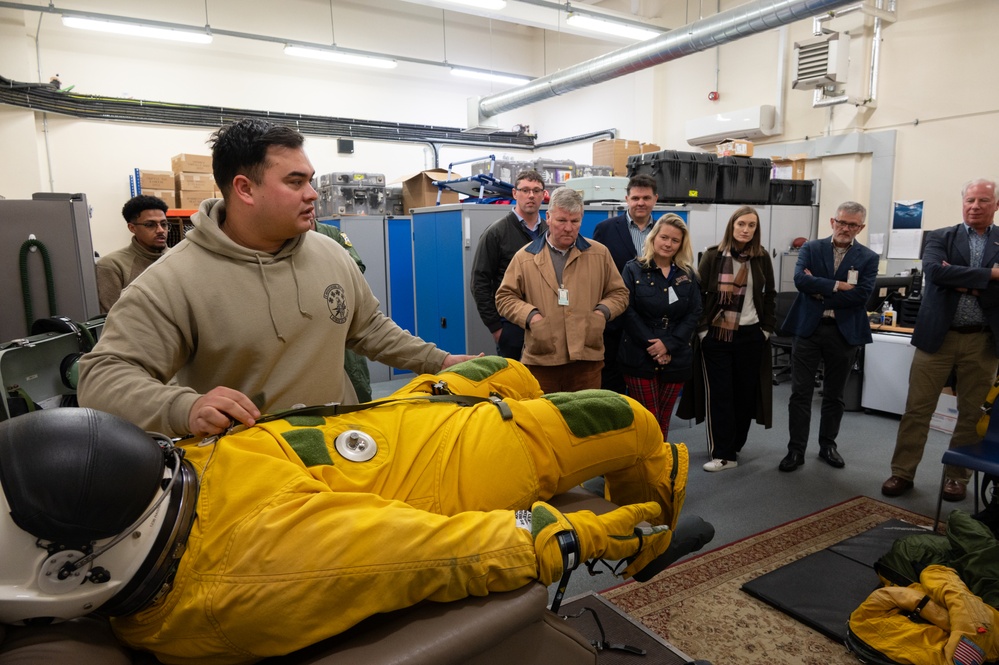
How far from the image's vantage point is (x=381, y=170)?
974 cm

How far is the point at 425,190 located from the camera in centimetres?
580

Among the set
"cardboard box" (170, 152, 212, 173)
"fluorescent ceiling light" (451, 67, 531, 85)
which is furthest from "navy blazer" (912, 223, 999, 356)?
"fluorescent ceiling light" (451, 67, 531, 85)

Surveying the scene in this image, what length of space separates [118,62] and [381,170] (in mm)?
3718

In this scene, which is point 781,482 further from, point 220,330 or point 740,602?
point 220,330

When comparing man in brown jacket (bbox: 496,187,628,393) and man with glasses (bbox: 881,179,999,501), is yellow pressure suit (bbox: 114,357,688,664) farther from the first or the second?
man with glasses (bbox: 881,179,999,501)

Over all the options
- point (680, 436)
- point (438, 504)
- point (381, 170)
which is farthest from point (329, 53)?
point (438, 504)

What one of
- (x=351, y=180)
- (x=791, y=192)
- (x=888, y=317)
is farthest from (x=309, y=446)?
(x=791, y=192)

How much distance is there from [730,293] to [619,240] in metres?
0.71

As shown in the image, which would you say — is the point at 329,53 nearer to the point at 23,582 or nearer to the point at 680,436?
the point at 680,436

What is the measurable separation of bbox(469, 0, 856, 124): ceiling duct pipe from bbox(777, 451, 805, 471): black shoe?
4.16 metres

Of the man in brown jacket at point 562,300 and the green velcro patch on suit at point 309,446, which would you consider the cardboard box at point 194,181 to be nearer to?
the man in brown jacket at point 562,300

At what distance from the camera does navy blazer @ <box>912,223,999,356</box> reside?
2912 millimetres

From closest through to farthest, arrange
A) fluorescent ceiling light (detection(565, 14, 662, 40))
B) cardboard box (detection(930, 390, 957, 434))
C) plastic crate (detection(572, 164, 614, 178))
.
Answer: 1. cardboard box (detection(930, 390, 957, 434))
2. plastic crate (detection(572, 164, 614, 178))
3. fluorescent ceiling light (detection(565, 14, 662, 40))

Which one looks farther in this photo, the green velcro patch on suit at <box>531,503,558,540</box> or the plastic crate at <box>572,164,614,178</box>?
the plastic crate at <box>572,164,614,178</box>
